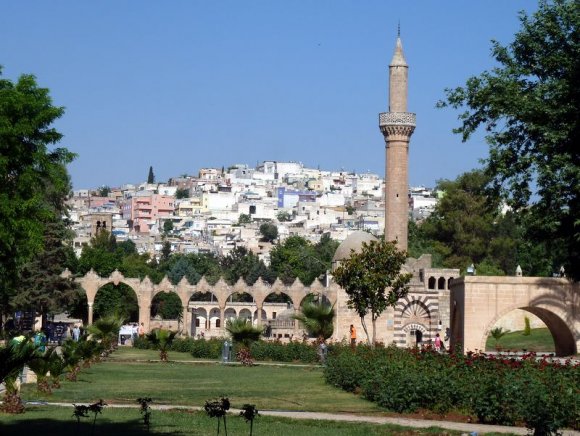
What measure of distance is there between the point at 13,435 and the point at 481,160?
13705 mm

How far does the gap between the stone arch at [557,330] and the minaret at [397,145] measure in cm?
2481

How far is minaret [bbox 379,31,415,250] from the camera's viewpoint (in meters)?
60.8

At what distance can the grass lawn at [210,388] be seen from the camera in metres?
20.1

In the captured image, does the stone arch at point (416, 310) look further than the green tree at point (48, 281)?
Yes

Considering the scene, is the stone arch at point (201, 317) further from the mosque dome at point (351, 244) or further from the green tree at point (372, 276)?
the green tree at point (372, 276)

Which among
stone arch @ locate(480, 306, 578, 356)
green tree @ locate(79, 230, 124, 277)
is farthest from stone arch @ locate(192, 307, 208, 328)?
stone arch @ locate(480, 306, 578, 356)

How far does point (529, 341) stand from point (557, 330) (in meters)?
12.9

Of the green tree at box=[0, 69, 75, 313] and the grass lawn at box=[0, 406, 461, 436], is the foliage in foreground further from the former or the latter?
the green tree at box=[0, 69, 75, 313]

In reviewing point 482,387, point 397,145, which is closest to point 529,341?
point 397,145

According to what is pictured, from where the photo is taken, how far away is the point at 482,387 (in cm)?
1769

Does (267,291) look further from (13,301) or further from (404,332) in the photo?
(13,301)

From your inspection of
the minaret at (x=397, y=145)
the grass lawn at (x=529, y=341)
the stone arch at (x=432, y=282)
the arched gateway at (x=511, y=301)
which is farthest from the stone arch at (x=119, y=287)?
the arched gateway at (x=511, y=301)

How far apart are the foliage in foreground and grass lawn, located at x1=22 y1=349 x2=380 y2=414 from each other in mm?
515

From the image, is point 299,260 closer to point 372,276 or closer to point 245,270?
point 245,270
